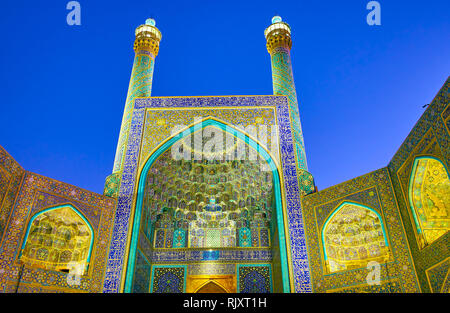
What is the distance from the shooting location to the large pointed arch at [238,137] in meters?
7.09

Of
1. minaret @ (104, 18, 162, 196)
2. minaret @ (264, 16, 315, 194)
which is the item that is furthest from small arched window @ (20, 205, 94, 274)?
minaret @ (264, 16, 315, 194)

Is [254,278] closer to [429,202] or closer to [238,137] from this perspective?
[238,137]

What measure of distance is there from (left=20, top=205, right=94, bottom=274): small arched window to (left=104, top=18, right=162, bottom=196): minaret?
1.02 meters

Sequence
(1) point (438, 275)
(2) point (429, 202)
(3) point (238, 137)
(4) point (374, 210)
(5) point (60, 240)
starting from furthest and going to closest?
(3) point (238, 137) < (5) point (60, 240) < (4) point (374, 210) < (2) point (429, 202) < (1) point (438, 275)

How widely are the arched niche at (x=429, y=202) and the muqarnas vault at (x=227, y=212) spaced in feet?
0.05

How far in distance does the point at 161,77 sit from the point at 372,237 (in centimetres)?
4694

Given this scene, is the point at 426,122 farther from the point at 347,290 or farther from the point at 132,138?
the point at 132,138

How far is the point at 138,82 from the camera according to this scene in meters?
9.73

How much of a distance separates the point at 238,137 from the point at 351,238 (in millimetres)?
3348

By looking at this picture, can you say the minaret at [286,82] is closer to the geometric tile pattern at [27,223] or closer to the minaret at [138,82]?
the minaret at [138,82]

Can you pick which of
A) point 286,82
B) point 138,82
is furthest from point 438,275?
point 138,82

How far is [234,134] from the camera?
8.74 m

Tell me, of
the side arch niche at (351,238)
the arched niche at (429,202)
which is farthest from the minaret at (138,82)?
the arched niche at (429,202)

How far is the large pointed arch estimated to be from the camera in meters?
7.09
